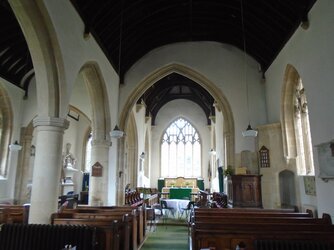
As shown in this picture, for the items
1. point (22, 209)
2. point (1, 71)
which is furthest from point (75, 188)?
point (22, 209)

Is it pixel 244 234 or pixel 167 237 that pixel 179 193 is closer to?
pixel 167 237

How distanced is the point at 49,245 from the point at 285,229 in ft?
10.2

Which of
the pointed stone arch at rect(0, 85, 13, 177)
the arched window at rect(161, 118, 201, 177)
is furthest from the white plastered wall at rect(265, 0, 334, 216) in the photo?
the arched window at rect(161, 118, 201, 177)

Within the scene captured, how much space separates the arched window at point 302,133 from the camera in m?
7.12

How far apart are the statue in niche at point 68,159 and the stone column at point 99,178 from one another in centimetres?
559

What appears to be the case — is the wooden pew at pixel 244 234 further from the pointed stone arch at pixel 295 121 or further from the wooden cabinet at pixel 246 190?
the wooden cabinet at pixel 246 190

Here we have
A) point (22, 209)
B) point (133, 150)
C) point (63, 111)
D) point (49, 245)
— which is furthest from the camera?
point (133, 150)

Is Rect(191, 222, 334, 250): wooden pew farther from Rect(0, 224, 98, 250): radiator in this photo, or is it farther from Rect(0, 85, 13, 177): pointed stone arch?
Rect(0, 85, 13, 177): pointed stone arch

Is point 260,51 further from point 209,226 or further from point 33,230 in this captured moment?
point 33,230

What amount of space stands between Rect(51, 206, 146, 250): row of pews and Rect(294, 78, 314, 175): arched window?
4403 millimetres

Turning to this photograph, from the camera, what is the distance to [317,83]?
5.64 meters

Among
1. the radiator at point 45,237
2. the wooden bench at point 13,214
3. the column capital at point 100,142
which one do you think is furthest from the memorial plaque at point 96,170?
the radiator at point 45,237

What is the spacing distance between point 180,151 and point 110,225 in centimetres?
1413

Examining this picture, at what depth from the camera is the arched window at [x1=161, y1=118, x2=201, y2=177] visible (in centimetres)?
1783
